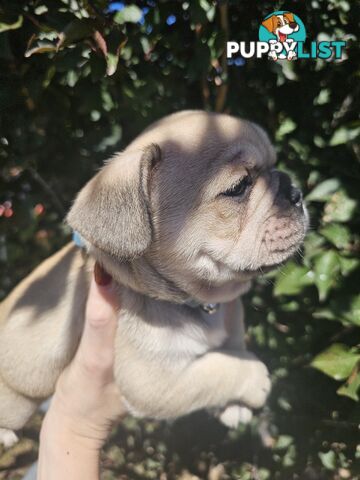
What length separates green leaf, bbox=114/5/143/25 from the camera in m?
2.75

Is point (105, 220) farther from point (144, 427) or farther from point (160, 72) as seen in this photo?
point (144, 427)

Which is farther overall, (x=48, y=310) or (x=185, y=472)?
(x=185, y=472)

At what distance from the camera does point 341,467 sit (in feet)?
10.3

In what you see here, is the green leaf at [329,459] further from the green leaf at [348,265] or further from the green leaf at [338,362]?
the green leaf at [348,265]

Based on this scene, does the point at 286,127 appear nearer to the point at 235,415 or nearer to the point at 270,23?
the point at 270,23

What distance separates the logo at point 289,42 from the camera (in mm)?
2680

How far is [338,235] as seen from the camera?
2590mm

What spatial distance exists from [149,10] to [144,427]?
383cm

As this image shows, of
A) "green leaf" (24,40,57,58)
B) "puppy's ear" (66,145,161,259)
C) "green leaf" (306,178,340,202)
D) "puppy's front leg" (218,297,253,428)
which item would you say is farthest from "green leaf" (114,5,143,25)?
"puppy's front leg" (218,297,253,428)

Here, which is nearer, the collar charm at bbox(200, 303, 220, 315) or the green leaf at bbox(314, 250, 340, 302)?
the green leaf at bbox(314, 250, 340, 302)

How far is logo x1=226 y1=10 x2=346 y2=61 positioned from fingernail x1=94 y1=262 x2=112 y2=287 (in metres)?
1.68

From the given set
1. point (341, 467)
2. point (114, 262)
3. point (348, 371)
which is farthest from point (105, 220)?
point (341, 467)

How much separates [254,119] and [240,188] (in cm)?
89

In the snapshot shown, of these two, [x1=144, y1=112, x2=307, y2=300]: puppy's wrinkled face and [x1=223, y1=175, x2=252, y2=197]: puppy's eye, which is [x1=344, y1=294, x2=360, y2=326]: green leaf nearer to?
[x1=144, y1=112, x2=307, y2=300]: puppy's wrinkled face
